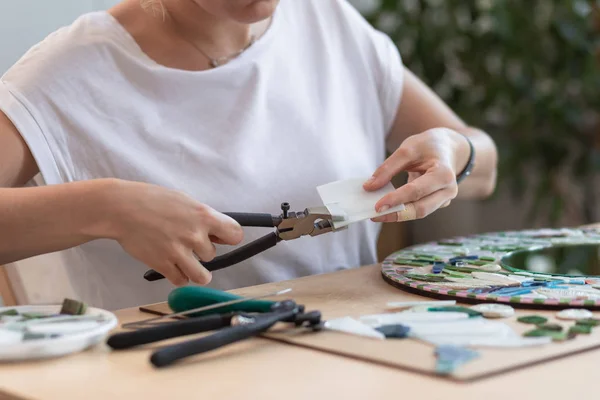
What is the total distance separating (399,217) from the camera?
2.81 feet

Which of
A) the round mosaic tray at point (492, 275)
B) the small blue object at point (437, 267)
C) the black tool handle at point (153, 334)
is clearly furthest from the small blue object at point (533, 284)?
the black tool handle at point (153, 334)

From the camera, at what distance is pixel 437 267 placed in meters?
0.86

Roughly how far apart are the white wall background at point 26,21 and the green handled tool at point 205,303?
20.7 inches

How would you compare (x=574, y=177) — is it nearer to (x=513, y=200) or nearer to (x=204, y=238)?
(x=513, y=200)

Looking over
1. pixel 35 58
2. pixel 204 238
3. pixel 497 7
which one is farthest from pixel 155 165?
pixel 497 7

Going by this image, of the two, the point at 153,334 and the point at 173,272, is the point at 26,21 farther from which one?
the point at 153,334

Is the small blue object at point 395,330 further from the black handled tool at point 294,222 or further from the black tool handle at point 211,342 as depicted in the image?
the black handled tool at point 294,222

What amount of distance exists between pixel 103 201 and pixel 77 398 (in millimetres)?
274

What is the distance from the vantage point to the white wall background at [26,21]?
3.45ft

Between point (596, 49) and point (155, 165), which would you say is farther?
point (596, 49)

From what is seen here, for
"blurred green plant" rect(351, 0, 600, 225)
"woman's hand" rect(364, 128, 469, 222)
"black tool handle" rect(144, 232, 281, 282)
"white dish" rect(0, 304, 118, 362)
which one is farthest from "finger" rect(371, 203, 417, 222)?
"blurred green plant" rect(351, 0, 600, 225)

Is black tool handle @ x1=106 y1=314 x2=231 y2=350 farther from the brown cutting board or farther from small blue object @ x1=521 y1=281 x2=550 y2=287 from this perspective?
small blue object @ x1=521 y1=281 x2=550 y2=287

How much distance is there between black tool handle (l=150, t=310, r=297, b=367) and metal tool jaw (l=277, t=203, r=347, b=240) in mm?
187

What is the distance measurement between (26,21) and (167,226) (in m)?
0.50
